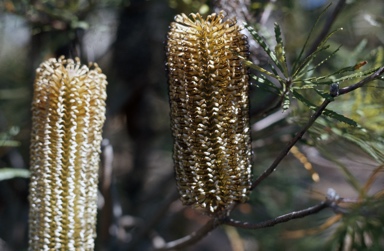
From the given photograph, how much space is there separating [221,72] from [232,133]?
0.06 m

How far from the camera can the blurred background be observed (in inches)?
32.7

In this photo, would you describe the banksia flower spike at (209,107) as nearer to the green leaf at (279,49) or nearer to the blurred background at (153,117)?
the green leaf at (279,49)

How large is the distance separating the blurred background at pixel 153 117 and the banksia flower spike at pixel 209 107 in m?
0.16

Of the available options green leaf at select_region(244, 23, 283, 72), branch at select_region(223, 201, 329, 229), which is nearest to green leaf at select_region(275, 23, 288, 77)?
green leaf at select_region(244, 23, 283, 72)

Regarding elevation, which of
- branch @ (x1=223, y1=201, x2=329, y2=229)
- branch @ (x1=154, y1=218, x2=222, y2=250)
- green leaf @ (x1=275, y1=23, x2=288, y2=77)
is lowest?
branch @ (x1=154, y1=218, x2=222, y2=250)

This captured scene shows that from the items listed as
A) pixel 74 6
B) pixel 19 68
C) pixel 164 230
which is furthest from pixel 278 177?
pixel 19 68

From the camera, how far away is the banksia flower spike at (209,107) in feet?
1.73

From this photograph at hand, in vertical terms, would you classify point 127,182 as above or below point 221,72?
below

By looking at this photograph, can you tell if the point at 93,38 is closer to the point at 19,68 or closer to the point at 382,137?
the point at 19,68

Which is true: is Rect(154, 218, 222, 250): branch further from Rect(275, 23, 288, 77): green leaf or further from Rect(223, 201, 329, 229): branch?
Rect(275, 23, 288, 77): green leaf

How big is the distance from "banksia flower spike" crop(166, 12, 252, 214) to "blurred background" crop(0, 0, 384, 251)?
16 cm

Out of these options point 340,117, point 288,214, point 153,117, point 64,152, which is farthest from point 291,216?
point 153,117


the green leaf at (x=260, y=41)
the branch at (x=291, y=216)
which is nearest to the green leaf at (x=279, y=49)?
the green leaf at (x=260, y=41)

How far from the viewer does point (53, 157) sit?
0.61m
